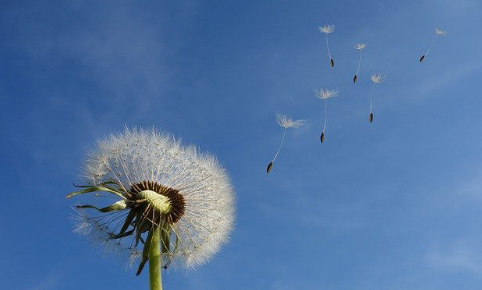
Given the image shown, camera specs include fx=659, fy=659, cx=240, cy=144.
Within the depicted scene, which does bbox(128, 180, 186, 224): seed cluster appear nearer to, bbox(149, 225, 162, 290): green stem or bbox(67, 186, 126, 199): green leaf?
bbox(67, 186, 126, 199): green leaf

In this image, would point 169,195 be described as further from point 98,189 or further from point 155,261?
point 155,261

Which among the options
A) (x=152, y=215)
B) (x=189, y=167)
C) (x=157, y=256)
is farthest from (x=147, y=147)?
(x=157, y=256)

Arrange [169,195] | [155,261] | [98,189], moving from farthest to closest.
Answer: [169,195] → [98,189] → [155,261]

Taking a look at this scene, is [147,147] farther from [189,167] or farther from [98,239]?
[98,239]

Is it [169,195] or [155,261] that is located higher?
[169,195]

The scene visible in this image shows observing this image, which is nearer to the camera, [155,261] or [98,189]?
[155,261]

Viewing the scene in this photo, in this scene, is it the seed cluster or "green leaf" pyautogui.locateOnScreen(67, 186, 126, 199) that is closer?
"green leaf" pyautogui.locateOnScreen(67, 186, 126, 199)

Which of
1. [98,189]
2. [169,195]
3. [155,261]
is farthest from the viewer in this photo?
[169,195]

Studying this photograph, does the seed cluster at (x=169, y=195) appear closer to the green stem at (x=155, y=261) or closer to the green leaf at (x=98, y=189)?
the green leaf at (x=98, y=189)
